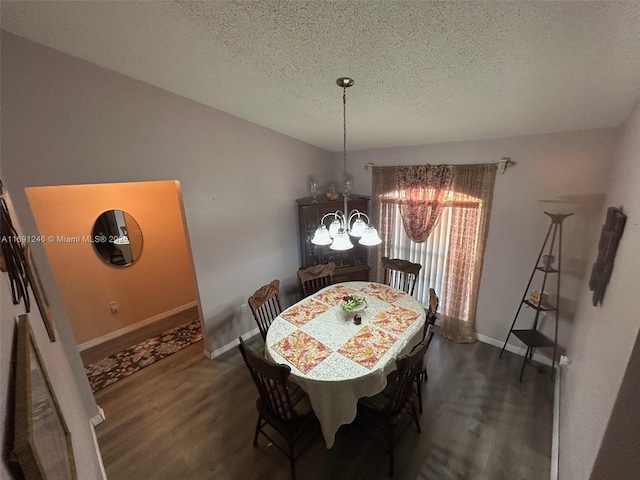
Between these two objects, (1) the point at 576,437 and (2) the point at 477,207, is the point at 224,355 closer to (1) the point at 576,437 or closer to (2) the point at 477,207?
(1) the point at 576,437

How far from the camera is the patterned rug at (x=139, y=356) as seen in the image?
2.81m

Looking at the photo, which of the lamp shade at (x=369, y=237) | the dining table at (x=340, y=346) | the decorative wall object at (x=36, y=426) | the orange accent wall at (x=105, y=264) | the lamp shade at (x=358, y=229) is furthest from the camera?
the orange accent wall at (x=105, y=264)

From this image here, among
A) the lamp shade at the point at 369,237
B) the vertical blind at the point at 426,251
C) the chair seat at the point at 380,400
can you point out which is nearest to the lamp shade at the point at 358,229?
the lamp shade at the point at 369,237

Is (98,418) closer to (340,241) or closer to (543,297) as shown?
(340,241)

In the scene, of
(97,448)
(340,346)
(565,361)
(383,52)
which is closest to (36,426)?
(340,346)

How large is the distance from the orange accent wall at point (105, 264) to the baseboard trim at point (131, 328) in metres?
0.05

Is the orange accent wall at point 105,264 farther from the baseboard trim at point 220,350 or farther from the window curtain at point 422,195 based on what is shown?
the window curtain at point 422,195

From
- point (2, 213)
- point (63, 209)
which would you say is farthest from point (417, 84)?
point (63, 209)

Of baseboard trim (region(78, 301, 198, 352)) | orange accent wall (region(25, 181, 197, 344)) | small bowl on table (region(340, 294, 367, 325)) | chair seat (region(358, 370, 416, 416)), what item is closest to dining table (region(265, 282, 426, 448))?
small bowl on table (region(340, 294, 367, 325))

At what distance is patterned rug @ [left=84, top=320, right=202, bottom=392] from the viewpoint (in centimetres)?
281

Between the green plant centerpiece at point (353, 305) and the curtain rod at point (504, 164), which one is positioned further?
the curtain rod at point (504, 164)

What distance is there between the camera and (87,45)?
1.68m

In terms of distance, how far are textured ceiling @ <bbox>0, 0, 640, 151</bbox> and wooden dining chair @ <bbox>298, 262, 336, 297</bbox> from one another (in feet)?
5.52

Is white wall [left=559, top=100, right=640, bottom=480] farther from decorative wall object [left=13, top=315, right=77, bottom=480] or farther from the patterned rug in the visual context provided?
the patterned rug
